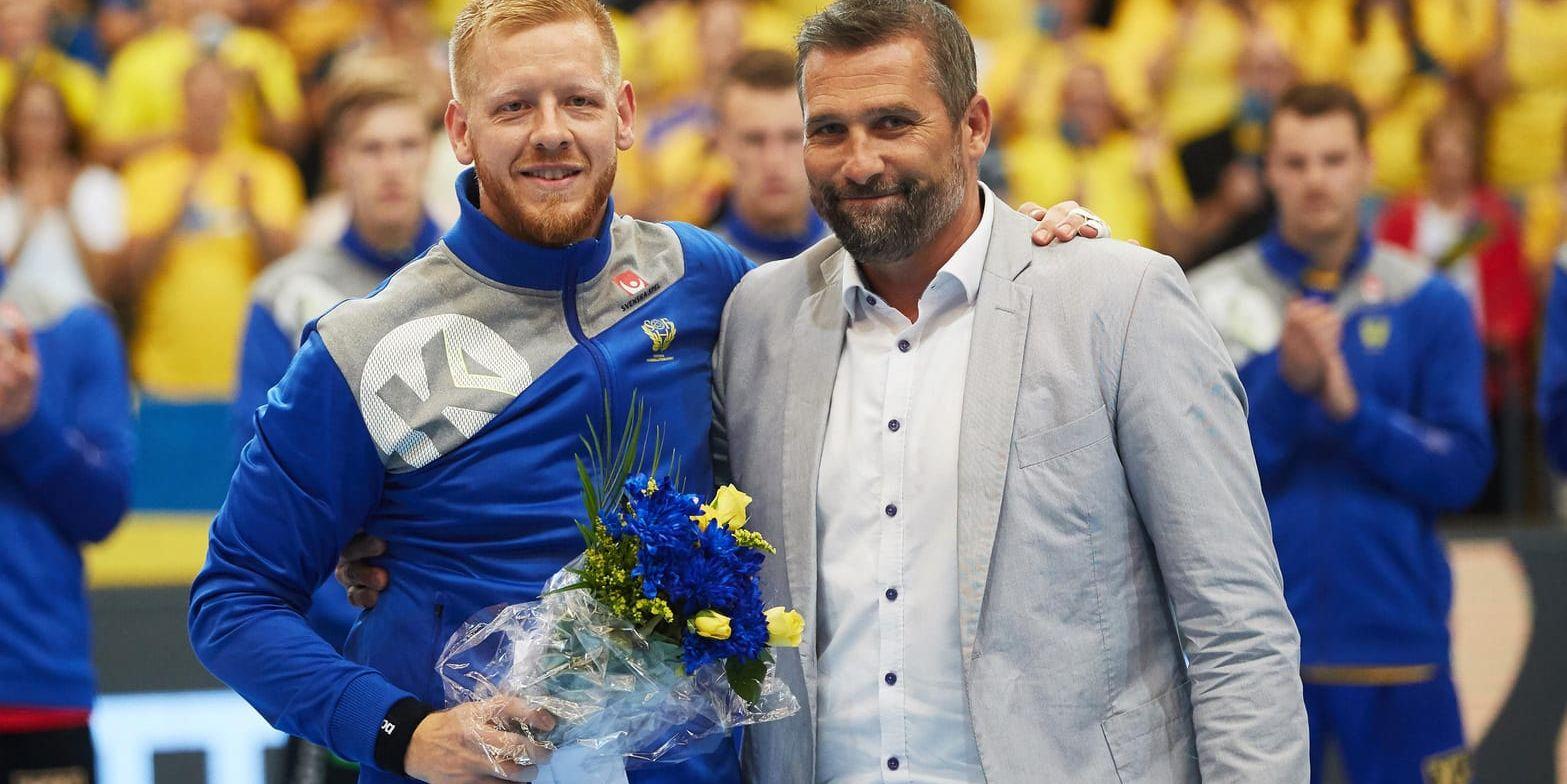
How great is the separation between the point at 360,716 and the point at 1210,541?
1.40 m

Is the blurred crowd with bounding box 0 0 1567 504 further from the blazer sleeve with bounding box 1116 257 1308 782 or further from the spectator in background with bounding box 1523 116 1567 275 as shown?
the blazer sleeve with bounding box 1116 257 1308 782

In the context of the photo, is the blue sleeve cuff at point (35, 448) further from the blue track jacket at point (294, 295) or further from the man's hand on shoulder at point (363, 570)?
the man's hand on shoulder at point (363, 570)

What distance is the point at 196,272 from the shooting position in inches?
328

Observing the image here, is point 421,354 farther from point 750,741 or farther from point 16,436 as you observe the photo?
point 16,436

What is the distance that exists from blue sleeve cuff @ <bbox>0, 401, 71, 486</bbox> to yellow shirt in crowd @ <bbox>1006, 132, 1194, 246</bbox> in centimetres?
565

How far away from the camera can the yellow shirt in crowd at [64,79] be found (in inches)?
336

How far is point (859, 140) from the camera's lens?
3.04 m

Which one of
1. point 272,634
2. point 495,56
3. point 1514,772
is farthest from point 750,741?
point 1514,772

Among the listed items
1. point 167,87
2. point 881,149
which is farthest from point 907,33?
point 167,87

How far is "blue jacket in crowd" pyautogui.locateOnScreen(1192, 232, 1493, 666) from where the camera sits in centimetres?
541

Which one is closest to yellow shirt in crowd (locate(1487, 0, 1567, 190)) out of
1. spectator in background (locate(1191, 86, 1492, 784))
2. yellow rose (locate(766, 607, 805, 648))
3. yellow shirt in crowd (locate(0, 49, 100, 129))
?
spectator in background (locate(1191, 86, 1492, 784))

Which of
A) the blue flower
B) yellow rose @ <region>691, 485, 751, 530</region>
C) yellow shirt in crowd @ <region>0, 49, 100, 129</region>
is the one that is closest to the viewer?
the blue flower

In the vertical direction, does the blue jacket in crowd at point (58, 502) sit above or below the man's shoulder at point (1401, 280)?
below

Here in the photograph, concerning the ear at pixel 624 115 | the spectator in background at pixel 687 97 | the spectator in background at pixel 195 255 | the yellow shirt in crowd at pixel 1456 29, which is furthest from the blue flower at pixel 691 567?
the yellow shirt in crowd at pixel 1456 29
